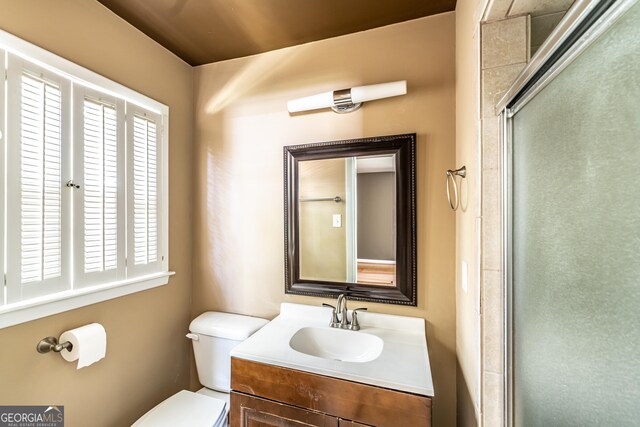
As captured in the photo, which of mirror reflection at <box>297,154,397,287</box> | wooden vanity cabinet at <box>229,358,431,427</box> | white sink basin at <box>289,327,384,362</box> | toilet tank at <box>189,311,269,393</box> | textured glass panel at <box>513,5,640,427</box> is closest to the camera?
textured glass panel at <box>513,5,640,427</box>

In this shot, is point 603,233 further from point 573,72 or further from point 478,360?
point 478,360

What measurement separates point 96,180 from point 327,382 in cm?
140

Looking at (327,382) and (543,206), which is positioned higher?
(543,206)

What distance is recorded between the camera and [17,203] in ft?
3.32

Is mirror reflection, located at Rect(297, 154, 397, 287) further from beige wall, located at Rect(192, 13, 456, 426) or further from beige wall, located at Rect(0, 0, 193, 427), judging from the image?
beige wall, located at Rect(0, 0, 193, 427)

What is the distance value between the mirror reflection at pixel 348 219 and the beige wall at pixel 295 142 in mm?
146

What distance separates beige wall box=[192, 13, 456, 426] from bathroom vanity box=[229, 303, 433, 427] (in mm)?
205

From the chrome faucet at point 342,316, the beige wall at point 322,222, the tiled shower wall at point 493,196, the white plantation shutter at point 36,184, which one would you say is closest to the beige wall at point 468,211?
the tiled shower wall at point 493,196

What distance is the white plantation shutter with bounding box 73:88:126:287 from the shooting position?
1.21 m

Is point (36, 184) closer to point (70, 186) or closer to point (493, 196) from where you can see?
point (70, 186)

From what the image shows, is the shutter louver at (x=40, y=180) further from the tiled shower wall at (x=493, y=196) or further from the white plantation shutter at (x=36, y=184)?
the tiled shower wall at (x=493, y=196)

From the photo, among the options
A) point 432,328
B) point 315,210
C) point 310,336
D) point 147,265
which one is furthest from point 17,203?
point 432,328
